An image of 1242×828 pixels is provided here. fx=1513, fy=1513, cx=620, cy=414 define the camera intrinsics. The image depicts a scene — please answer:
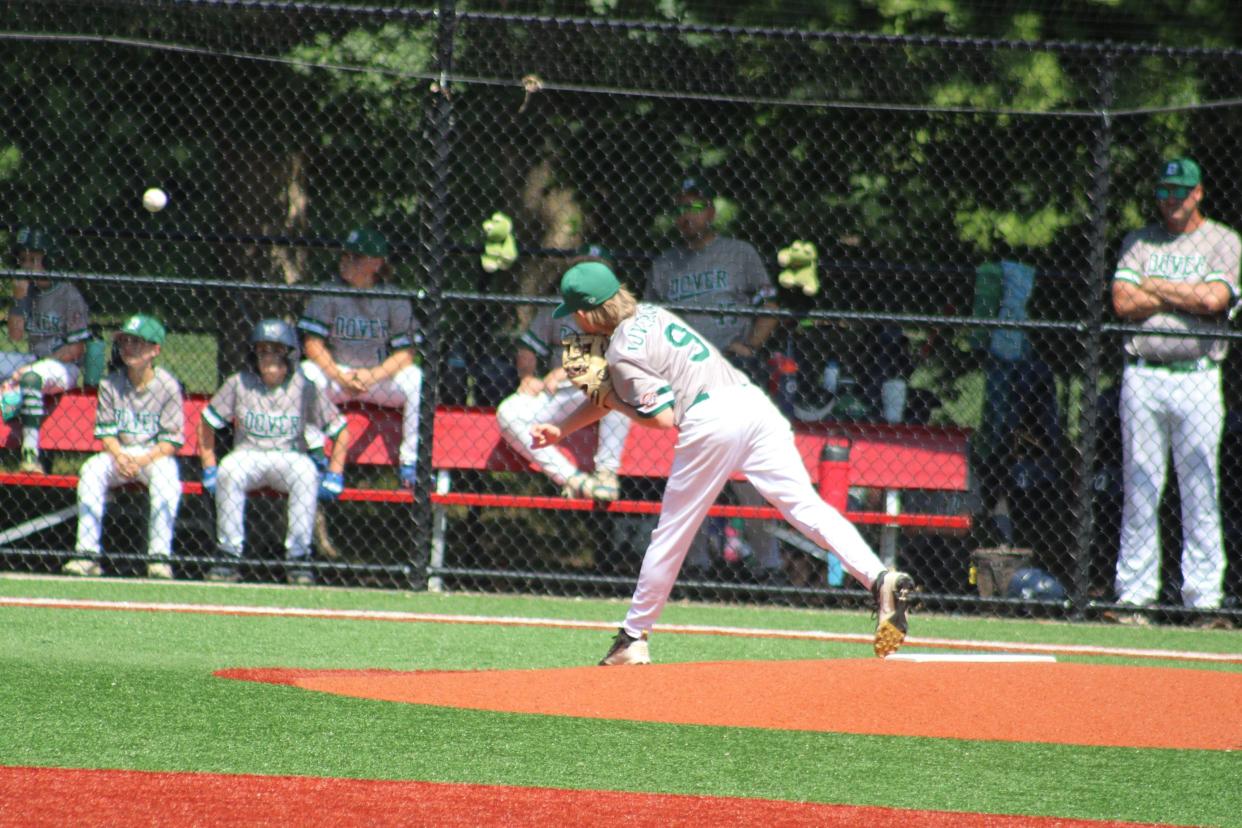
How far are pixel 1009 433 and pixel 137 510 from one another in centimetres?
521

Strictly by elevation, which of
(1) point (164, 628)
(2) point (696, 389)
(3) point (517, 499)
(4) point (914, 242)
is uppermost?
(4) point (914, 242)

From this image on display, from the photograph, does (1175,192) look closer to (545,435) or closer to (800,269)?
(800,269)

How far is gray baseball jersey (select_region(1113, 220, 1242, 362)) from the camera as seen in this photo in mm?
7934

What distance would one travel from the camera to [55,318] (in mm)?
8875

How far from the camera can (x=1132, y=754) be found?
4387 millimetres

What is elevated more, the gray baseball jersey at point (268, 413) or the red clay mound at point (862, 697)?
the gray baseball jersey at point (268, 413)

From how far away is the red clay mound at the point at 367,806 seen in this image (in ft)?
10.6

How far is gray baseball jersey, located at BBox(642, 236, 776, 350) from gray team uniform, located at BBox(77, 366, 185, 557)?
278 cm

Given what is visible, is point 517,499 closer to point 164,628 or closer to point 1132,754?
point 164,628

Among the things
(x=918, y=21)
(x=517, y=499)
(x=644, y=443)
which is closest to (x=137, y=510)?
(x=517, y=499)

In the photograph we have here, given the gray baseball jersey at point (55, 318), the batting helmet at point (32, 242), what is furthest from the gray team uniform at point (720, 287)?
the batting helmet at point (32, 242)

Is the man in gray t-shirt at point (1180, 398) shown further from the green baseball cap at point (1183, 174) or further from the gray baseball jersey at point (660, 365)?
the gray baseball jersey at point (660, 365)

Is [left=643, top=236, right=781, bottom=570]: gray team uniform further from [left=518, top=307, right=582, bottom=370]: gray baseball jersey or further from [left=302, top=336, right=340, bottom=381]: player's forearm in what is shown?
[left=302, top=336, right=340, bottom=381]: player's forearm

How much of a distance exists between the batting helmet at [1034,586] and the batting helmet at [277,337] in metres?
4.21
